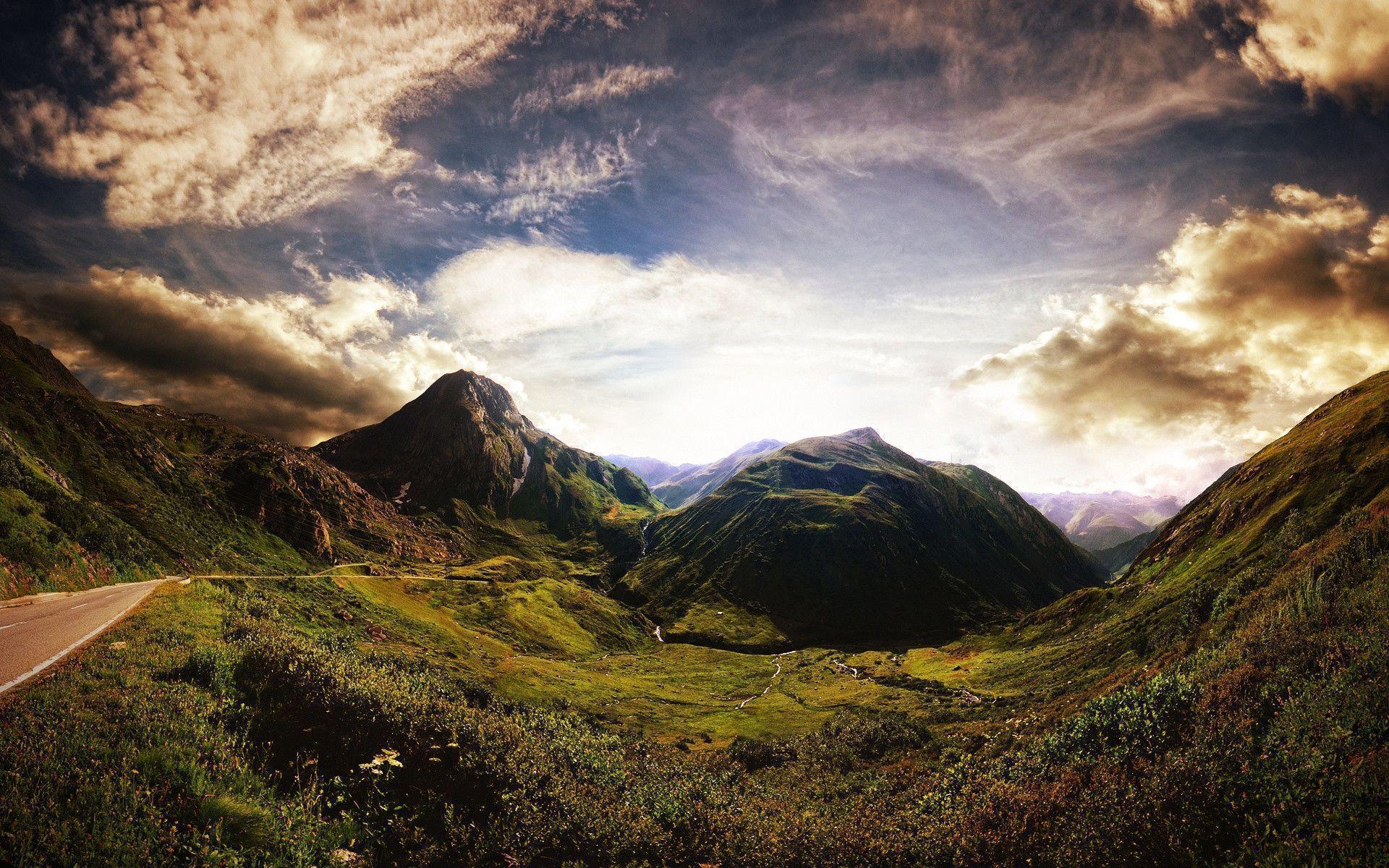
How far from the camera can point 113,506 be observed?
318 ft

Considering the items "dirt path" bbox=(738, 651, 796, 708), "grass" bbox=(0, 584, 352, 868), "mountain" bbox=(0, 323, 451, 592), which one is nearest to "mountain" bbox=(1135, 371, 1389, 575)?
"dirt path" bbox=(738, 651, 796, 708)

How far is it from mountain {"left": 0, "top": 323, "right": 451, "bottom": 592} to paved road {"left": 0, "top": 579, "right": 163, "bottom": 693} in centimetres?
692

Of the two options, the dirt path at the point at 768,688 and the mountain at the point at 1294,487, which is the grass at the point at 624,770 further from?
the dirt path at the point at 768,688

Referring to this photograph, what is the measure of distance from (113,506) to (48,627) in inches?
4281

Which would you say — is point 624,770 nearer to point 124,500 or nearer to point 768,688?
point 768,688

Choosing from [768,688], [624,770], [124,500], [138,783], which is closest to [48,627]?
A: [138,783]

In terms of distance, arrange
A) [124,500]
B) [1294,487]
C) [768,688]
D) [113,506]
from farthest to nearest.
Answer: [768,688]
[1294,487]
[124,500]
[113,506]

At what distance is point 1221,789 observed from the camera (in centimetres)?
1166

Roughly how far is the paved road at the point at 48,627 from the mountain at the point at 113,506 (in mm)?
6918

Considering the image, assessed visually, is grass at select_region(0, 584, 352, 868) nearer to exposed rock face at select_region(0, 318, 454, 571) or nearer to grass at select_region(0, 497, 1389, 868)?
grass at select_region(0, 497, 1389, 868)

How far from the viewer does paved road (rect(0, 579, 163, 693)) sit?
18328 mm

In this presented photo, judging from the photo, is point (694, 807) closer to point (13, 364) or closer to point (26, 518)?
point (26, 518)

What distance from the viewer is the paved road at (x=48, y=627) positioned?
18328 mm

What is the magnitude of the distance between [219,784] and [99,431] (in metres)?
207
